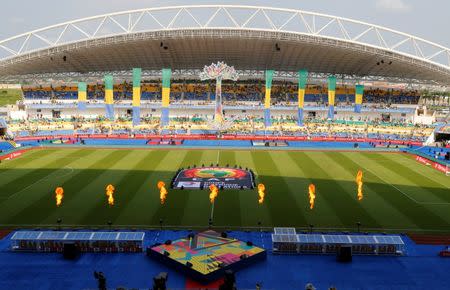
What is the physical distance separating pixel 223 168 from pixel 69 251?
21.3m

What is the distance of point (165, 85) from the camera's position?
236 feet

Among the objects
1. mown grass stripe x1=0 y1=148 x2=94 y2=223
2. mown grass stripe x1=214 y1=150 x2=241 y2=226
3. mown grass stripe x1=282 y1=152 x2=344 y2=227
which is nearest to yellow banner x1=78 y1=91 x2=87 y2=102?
mown grass stripe x1=0 y1=148 x2=94 y2=223

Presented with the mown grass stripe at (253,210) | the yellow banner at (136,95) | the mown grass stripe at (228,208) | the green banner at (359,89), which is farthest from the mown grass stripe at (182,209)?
the green banner at (359,89)

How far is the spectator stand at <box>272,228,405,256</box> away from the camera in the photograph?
20.1 m

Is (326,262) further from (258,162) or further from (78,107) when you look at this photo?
(78,107)

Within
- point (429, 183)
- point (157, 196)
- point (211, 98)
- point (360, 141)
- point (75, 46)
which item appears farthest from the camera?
point (211, 98)

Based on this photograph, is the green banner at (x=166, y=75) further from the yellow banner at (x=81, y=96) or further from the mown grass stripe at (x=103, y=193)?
the mown grass stripe at (x=103, y=193)

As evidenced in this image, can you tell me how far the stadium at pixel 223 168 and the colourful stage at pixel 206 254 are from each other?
91 millimetres

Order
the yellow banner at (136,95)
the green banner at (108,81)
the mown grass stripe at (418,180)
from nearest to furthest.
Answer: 1. the mown grass stripe at (418,180)
2. the yellow banner at (136,95)
3. the green banner at (108,81)

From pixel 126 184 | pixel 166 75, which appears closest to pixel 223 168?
pixel 126 184

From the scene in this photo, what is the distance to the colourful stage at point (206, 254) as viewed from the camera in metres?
17.5

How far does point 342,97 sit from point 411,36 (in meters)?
29.3

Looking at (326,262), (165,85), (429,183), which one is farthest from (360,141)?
(326,262)

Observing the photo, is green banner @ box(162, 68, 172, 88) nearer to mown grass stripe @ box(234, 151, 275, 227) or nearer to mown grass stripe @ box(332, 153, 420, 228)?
mown grass stripe @ box(332, 153, 420, 228)
